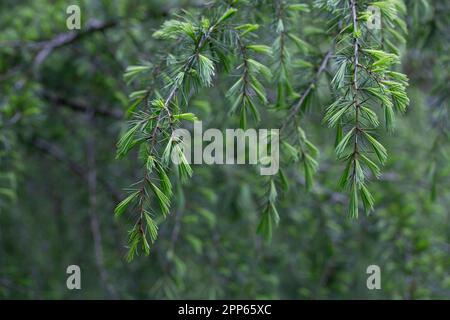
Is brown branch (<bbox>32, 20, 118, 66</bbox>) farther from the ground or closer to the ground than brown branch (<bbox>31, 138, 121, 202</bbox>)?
farther from the ground

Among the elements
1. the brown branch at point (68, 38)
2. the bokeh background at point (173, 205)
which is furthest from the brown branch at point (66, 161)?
the brown branch at point (68, 38)

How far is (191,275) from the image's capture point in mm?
2340

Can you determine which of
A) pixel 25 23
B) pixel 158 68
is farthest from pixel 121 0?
pixel 158 68

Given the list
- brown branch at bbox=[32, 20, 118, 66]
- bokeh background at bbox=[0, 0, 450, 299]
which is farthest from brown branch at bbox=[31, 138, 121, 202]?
brown branch at bbox=[32, 20, 118, 66]

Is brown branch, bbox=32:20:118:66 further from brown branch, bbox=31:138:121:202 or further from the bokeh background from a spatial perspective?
brown branch, bbox=31:138:121:202

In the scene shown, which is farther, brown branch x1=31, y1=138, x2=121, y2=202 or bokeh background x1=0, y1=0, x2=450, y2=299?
brown branch x1=31, y1=138, x2=121, y2=202

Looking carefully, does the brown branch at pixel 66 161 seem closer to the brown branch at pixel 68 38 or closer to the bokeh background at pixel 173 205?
the bokeh background at pixel 173 205

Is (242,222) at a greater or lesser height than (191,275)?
greater

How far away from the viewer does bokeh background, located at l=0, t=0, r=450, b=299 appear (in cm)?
200

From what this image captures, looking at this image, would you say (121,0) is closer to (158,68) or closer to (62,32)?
(62,32)

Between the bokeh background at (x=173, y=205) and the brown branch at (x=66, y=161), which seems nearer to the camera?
the bokeh background at (x=173, y=205)

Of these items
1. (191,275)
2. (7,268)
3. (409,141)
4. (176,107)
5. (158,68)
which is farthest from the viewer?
(409,141)

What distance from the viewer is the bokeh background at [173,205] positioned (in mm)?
2004
